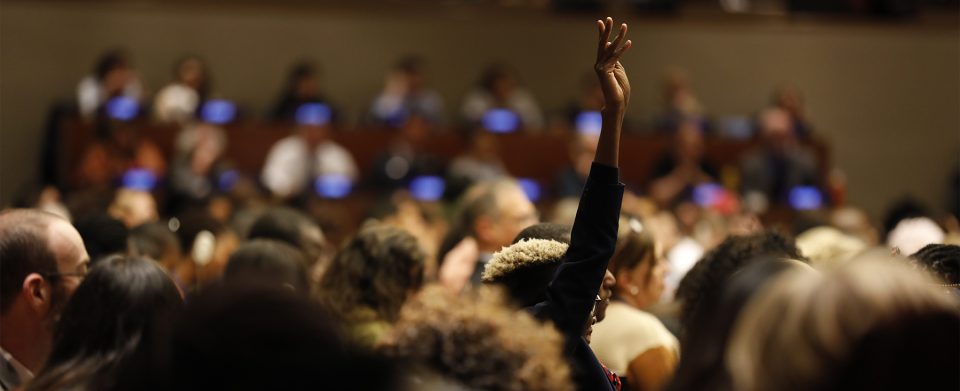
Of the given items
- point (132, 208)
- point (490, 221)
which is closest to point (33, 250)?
point (490, 221)

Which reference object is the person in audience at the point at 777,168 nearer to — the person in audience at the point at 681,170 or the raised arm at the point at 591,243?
the person in audience at the point at 681,170

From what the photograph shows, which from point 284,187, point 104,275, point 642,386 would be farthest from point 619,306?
point 284,187

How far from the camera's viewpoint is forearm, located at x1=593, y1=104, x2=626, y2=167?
189cm

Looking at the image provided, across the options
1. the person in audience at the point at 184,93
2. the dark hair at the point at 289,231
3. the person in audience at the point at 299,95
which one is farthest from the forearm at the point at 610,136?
the person in audience at the point at 184,93

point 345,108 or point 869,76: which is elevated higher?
point 869,76

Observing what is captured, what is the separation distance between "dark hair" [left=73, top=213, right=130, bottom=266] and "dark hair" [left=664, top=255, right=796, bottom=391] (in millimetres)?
2334

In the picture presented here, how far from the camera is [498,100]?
30.5 ft

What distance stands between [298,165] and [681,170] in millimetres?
3686

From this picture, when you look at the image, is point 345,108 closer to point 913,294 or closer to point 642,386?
point 642,386

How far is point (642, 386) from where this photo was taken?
2543 mm

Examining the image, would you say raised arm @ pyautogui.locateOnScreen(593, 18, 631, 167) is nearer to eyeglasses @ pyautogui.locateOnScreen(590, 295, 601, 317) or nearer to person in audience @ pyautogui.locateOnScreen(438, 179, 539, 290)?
eyeglasses @ pyautogui.locateOnScreen(590, 295, 601, 317)

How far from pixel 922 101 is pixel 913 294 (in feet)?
35.2

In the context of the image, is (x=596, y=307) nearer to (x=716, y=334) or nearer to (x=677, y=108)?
(x=716, y=334)

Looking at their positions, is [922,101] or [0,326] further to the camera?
[922,101]
